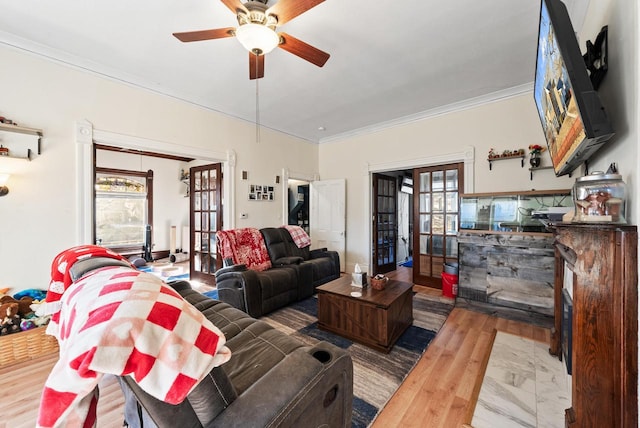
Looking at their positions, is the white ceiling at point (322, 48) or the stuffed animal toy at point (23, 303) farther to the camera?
the stuffed animal toy at point (23, 303)

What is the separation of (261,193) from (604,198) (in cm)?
413

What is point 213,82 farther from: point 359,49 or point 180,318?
point 180,318

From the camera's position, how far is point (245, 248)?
3617 mm

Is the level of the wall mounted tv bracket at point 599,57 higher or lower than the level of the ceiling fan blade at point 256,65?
lower

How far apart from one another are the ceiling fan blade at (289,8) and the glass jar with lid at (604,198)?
1.79 meters

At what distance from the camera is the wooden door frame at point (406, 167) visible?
3.68 m

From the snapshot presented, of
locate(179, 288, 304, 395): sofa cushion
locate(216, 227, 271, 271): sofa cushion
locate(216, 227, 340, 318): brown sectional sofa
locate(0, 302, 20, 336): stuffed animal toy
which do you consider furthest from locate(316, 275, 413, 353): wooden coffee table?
locate(0, 302, 20, 336): stuffed animal toy

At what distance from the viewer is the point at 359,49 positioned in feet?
8.32

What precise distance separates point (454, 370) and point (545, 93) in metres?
2.16

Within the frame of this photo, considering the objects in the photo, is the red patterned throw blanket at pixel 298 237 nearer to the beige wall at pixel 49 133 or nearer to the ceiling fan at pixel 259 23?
the beige wall at pixel 49 133

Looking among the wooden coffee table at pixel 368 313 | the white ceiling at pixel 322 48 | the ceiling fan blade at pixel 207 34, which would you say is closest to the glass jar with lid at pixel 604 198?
the wooden coffee table at pixel 368 313

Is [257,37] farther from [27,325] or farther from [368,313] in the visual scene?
[27,325]

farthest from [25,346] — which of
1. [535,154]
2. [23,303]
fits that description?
[535,154]

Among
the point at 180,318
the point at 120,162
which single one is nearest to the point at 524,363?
the point at 180,318
